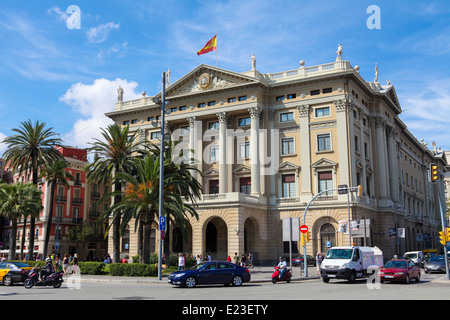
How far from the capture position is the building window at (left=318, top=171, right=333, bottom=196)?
172 ft

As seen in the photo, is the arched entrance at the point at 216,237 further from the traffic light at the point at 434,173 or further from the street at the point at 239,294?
the traffic light at the point at 434,173

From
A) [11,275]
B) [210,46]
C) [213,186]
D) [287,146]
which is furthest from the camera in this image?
[213,186]

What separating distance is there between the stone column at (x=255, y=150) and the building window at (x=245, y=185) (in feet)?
6.16

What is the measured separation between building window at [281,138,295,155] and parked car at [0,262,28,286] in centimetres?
3544

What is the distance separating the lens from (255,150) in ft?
178

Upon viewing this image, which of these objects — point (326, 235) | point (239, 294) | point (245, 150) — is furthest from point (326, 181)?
A: point (239, 294)

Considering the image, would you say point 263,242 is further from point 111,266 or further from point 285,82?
point 111,266

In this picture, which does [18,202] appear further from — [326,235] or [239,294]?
[239,294]

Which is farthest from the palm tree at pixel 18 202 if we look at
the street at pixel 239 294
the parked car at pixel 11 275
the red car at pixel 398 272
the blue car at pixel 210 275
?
the red car at pixel 398 272

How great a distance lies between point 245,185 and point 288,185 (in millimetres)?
5169

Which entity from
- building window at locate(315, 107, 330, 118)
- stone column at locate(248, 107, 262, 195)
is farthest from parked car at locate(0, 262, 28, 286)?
building window at locate(315, 107, 330, 118)

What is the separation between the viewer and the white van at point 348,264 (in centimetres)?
2552

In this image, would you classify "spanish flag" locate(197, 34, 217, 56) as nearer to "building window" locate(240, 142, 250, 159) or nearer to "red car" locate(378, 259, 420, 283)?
"building window" locate(240, 142, 250, 159)

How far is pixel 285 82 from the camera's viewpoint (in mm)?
55094
